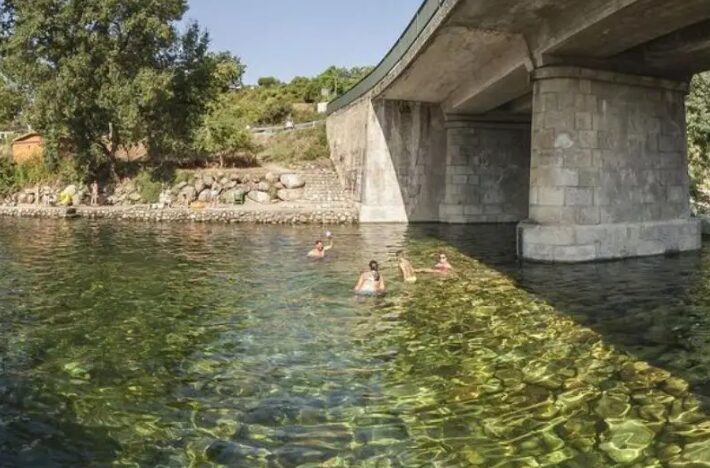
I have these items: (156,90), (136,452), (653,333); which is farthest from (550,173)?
(156,90)

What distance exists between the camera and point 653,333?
940 centimetres

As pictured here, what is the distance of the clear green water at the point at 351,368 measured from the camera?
5.57 metres

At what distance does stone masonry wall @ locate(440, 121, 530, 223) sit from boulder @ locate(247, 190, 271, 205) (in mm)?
9650

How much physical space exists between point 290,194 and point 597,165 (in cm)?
2030

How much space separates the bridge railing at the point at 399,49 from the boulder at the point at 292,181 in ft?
15.9

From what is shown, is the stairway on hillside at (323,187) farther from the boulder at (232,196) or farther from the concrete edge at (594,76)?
the concrete edge at (594,76)

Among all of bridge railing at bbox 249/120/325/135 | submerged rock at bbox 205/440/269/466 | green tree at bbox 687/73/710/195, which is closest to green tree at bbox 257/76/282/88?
bridge railing at bbox 249/120/325/135

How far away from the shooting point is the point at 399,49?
21812 millimetres

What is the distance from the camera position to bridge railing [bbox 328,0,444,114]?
17391 mm

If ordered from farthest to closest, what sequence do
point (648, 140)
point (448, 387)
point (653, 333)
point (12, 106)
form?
point (12, 106), point (648, 140), point (653, 333), point (448, 387)

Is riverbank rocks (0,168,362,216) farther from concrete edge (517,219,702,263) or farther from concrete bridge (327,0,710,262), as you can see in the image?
concrete edge (517,219,702,263)

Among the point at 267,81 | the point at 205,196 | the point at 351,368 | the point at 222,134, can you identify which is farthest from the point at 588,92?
the point at 267,81

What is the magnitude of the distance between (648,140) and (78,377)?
1571cm

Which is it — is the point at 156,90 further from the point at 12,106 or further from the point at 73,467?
the point at 73,467
